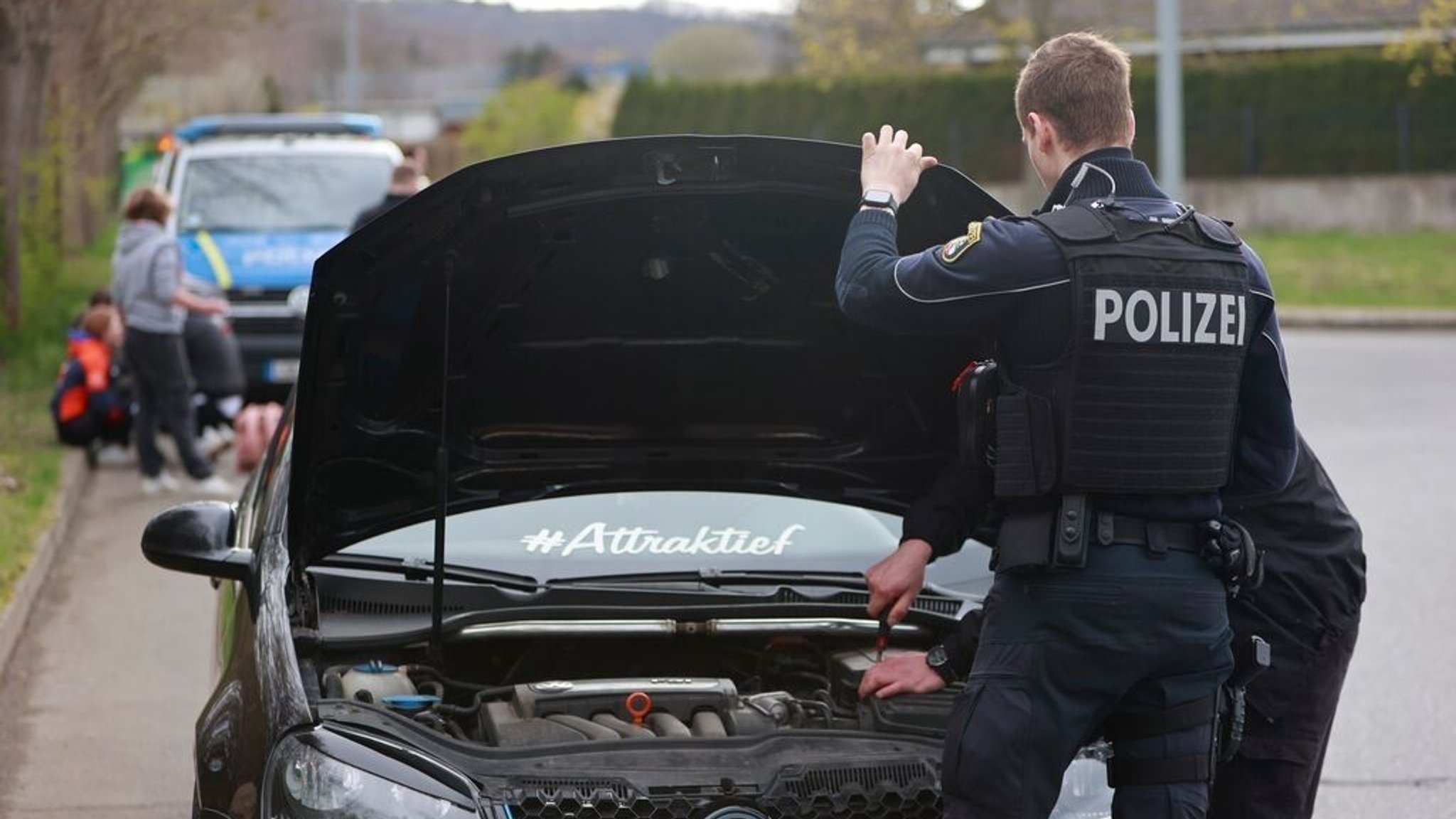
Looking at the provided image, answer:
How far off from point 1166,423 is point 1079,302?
0.25 metres

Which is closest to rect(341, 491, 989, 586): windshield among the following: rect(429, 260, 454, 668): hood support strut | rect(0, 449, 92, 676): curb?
rect(429, 260, 454, 668): hood support strut

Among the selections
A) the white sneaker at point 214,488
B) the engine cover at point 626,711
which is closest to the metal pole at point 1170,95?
the white sneaker at point 214,488

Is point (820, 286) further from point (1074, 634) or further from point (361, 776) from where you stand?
point (361, 776)

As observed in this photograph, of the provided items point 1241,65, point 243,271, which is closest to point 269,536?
point 243,271

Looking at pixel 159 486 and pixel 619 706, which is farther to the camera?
pixel 159 486

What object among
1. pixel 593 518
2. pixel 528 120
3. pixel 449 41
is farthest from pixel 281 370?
pixel 449 41

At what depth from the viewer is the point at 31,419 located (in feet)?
45.6

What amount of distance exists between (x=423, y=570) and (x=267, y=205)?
10929 mm

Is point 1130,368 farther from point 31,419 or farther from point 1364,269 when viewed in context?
point 1364,269

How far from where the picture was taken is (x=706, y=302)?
4355 millimetres

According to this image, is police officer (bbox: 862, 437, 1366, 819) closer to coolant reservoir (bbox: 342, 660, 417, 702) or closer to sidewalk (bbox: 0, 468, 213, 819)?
coolant reservoir (bbox: 342, 660, 417, 702)

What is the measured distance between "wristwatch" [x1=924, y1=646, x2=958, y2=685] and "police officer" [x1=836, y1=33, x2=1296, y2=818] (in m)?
0.47

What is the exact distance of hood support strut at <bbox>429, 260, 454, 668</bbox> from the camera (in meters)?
4.23

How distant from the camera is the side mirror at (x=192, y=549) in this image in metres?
4.40
